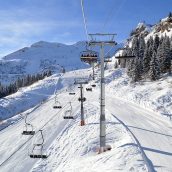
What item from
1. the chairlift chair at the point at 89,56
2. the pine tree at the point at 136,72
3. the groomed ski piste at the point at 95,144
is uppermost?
the chairlift chair at the point at 89,56

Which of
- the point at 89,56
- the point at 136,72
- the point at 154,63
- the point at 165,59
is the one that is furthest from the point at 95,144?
the point at 136,72

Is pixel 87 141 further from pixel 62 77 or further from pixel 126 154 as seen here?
pixel 62 77

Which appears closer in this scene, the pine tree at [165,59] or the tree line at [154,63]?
the tree line at [154,63]

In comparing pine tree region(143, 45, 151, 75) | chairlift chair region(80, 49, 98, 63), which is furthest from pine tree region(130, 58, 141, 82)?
chairlift chair region(80, 49, 98, 63)

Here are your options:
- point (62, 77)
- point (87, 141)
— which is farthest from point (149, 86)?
point (62, 77)

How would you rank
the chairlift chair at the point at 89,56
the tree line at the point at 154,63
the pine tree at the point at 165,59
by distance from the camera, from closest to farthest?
the chairlift chair at the point at 89,56
the tree line at the point at 154,63
the pine tree at the point at 165,59

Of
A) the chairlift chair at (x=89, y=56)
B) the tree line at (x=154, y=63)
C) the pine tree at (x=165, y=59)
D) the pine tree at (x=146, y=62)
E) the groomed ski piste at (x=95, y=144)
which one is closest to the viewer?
the groomed ski piste at (x=95, y=144)

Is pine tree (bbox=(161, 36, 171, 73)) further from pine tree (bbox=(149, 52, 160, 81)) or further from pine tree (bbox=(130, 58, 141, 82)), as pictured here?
pine tree (bbox=(130, 58, 141, 82))

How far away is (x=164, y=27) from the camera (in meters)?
144

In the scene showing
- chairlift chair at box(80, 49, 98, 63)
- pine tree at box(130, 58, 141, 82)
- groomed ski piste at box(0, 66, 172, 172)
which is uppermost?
chairlift chair at box(80, 49, 98, 63)

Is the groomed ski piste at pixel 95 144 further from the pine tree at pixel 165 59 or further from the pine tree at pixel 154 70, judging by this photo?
the pine tree at pixel 165 59

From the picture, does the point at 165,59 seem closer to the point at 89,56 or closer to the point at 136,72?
the point at 136,72

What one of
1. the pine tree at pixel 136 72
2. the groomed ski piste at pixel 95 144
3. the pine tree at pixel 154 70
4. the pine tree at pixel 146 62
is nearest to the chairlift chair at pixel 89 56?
the groomed ski piste at pixel 95 144

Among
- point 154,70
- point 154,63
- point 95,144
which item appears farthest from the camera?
point 154,70
